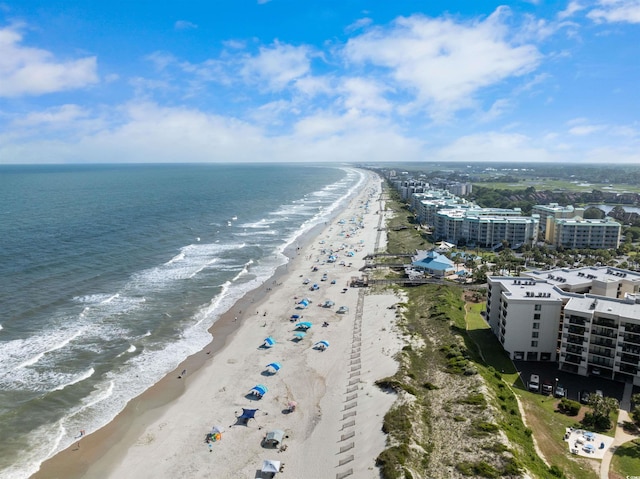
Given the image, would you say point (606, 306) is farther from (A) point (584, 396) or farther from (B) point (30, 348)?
(B) point (30, 348)

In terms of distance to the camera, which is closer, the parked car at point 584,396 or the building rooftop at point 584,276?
the parked car at point 584,396

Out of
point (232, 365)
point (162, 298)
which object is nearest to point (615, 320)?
point (232, 365)

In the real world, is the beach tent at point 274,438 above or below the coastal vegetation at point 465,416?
below

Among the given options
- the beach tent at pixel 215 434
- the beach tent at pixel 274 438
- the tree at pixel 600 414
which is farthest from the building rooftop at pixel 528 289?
the beach tent at pixel 215 434

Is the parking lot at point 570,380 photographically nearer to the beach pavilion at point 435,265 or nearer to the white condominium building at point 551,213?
the beach pavilion at point 435,265

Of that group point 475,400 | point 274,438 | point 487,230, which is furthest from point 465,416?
point 487,230

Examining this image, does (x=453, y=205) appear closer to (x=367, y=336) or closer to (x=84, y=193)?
(x=367, y=336)
